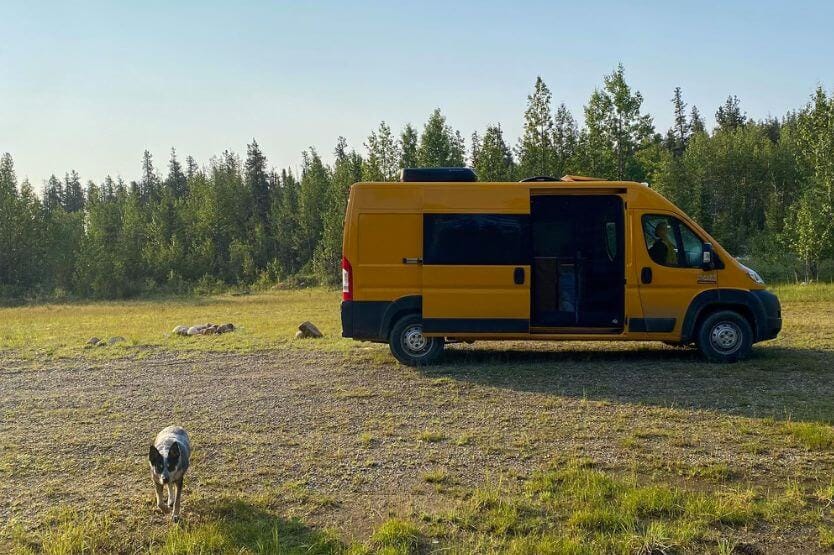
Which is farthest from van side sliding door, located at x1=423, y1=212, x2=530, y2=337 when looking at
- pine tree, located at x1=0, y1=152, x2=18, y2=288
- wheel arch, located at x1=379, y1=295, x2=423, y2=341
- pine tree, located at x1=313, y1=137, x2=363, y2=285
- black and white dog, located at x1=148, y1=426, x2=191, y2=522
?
pine tree, located at x1=0, y1=152, x2=18, y2=288

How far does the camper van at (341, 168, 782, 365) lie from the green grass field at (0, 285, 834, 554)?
2.11 ft

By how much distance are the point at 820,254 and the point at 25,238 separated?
5763cm

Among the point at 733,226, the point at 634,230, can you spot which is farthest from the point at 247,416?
the point at 733,226

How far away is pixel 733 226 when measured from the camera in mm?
56062

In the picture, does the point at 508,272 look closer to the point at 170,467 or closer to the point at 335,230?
the point at 170,467

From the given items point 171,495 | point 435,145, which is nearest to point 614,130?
point 435,145

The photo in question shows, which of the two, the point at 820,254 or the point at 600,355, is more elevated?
the point at 820,254

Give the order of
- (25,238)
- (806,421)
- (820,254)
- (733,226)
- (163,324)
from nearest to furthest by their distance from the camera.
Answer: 1. (806,421)
2. (163,324)
3. (820,254)
4. (25,238)
5. (733,226)

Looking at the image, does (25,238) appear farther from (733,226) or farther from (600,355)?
(733,226)

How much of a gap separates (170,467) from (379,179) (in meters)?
36.8

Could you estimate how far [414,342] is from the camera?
9812mm

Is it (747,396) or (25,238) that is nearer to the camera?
(747,396)

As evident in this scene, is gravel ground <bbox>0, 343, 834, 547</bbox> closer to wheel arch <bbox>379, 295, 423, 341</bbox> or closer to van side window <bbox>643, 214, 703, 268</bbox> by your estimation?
wheel arch <bbox>379, 295, 423, 341</bbox>

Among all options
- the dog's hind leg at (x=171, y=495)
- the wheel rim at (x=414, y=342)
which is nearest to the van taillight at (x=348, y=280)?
the wheel rim at (x=414, y=342)
